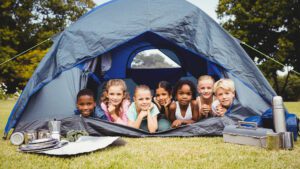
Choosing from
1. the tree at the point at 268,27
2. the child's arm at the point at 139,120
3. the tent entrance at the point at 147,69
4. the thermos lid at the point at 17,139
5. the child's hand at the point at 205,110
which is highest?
the tree at the point at 268,27

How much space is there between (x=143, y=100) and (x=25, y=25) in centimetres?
1436

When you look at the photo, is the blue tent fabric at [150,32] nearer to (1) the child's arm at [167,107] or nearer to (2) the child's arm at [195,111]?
(2) the child's arm at [195,111]

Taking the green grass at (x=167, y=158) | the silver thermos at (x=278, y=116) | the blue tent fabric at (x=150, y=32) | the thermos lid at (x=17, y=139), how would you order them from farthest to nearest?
the blue tent fabric at (x=150, y=32)
the thermos lid at (x=17, y=139)
the silver thermos at (x=278, y=116)
the green grass at (x=167, y=158)

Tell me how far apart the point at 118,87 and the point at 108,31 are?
65 centimetres

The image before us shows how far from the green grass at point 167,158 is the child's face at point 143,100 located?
72 centimetres

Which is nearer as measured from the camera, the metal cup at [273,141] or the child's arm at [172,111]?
the metal cup at [273,141]

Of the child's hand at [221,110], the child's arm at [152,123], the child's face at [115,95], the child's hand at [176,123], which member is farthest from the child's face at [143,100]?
the child's hand at [221,110]

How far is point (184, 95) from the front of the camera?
343 centimetres

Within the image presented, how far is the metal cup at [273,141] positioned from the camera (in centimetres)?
230

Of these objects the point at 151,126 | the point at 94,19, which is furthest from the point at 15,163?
the point at 94,19

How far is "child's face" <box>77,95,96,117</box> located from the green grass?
0.83 meters

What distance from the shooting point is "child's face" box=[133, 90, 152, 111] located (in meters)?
3.25

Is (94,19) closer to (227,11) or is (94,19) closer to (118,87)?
(118,87)

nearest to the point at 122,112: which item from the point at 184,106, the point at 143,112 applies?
the point at 143,112
